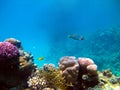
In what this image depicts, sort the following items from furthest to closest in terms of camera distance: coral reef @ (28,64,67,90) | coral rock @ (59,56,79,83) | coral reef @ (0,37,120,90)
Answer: coral rock @ (59,56,79,83) → coral reef @ (28,64,67,90) → coral reef @ (0,37,120,90)

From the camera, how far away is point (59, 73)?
23.1 feet

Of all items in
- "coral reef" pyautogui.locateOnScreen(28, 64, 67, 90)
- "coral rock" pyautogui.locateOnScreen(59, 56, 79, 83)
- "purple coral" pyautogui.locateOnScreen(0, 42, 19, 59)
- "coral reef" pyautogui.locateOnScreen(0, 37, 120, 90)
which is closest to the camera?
"purple coral" pyautogui.locateOnScreen(0, 42, 19, 59)

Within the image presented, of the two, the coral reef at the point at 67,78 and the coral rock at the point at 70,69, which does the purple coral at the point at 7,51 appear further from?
the coral rock at the point at 70,69

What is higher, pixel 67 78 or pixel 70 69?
pixel 70 69

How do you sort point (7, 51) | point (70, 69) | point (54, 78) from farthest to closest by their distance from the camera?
point (70, 69) < point (54, 78) < point (7, 51)

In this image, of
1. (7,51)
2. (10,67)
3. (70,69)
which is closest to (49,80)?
(70,69)

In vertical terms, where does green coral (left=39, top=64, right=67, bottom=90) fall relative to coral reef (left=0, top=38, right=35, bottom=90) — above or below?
above

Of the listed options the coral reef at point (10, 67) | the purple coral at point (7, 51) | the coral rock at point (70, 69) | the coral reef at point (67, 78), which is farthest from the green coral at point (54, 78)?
the purple coral at point (7, 51)

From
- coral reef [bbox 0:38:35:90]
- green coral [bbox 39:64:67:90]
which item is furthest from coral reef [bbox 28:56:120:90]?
coral reef [bbox 0:38:35:90]

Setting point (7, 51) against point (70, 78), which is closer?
point (7, 51)

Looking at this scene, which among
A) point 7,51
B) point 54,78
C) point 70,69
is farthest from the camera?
point 70,69

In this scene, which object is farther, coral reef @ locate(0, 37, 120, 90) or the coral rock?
the coral rock

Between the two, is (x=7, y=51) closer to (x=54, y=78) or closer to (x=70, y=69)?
(x=54, y=78)

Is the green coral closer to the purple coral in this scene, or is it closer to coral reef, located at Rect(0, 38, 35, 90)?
coral reef, located at Rect(0, 38, 35, 90)
